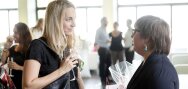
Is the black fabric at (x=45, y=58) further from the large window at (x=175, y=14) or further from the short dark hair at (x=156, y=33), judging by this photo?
the large window at (x=175, y=14)

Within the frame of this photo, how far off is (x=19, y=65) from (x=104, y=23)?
3.48 metres

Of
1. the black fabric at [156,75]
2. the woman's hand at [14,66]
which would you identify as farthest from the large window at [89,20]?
the black fabric at [156,75]

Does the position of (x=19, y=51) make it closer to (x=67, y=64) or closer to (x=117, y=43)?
(x=67, y=64)

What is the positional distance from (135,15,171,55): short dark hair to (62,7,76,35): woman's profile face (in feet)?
1.14

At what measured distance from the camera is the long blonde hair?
4.87 ft

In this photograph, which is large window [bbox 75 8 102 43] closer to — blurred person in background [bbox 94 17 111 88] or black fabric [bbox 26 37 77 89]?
blurred person in background [bbox 94 17 111 88]

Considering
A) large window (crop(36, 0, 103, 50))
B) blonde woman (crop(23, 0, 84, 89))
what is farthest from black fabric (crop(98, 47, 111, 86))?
blonde woman (crop(23, 0, 84, 89))

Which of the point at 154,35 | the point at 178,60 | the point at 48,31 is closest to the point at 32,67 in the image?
the point at 48,31

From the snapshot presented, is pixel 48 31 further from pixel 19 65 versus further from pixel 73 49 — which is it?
pixel 19 65

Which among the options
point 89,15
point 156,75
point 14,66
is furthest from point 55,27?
point 89,15

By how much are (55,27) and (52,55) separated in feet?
0.48

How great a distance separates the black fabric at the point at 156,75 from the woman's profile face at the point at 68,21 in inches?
16.5

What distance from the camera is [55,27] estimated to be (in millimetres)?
1484

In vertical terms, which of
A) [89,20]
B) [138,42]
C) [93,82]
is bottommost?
[93,82]
